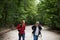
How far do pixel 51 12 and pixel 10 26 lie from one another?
24.7ft

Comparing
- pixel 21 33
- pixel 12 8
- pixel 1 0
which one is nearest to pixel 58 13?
pixel 12 8

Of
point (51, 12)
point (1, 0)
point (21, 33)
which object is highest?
point (1, 0)

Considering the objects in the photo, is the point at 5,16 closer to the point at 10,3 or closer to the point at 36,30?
the point at 10,3

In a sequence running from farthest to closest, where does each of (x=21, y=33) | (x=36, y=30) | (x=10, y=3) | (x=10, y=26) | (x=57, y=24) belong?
1. (x=10, y=26)
2. (x=57, y=24)
3. (x=10, y=3)
4. (x=21, y=33)
5. (x=36, y=30)

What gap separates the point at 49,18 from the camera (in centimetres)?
3127

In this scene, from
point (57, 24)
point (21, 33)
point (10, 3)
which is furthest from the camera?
point (57, 24)

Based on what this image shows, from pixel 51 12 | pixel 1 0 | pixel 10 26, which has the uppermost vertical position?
pixel 1 0

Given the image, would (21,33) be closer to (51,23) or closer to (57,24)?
(57,24)

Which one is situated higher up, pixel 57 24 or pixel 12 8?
pixel 12 8

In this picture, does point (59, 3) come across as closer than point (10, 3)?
No

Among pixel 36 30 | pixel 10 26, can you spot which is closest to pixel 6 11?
pixel 10 26

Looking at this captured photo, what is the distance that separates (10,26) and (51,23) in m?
7.26

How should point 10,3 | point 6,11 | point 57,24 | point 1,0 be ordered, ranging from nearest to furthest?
point 1,0
point 10,3
point 6,11
point 57,24

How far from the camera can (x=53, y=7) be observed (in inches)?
1254
